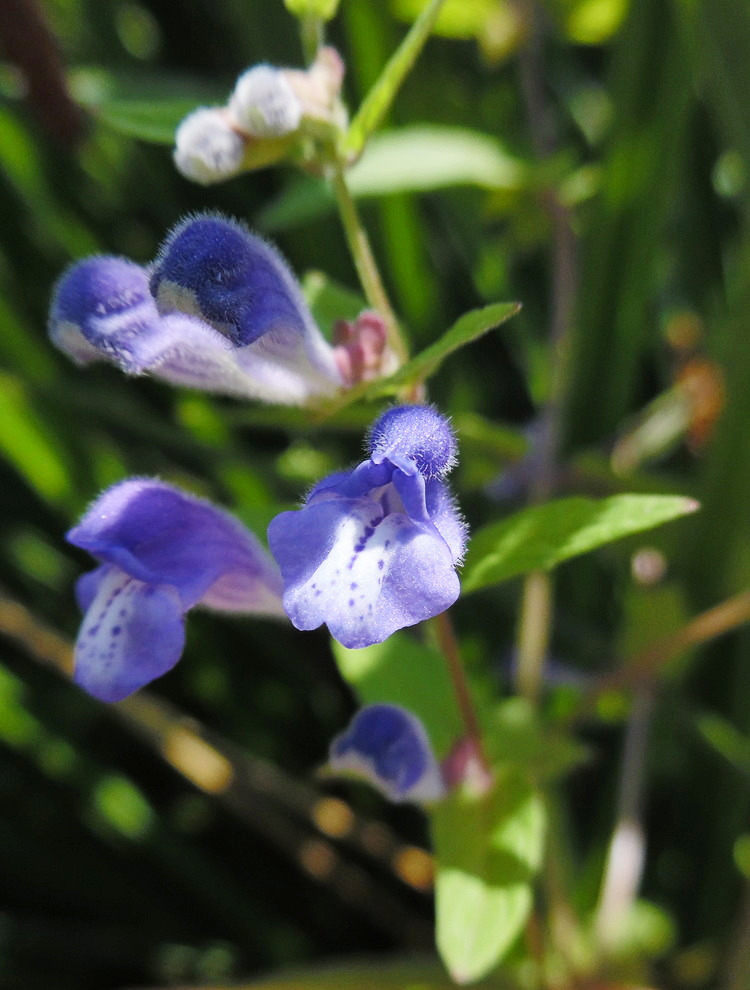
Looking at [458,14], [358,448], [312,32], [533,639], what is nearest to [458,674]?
[533,639]

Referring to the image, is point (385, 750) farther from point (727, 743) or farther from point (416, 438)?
point (727, 743)

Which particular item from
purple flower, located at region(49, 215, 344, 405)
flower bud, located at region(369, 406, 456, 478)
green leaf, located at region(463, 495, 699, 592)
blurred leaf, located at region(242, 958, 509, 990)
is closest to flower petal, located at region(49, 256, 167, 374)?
purple flower, located at region(49, 215, 344, 405)

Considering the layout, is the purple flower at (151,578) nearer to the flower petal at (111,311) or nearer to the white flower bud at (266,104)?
the flower petal at (111,311)

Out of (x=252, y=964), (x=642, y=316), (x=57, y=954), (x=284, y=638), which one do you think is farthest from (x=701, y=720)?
(x=57, y=954)

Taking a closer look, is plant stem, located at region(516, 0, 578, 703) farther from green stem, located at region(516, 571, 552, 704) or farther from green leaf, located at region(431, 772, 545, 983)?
green leaf, located at region(431, 772, 545, 983)

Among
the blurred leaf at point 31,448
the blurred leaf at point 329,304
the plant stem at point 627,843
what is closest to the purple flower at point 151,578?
the blurred leaf at point 329,304

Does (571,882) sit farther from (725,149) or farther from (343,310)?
A: (725,149)
